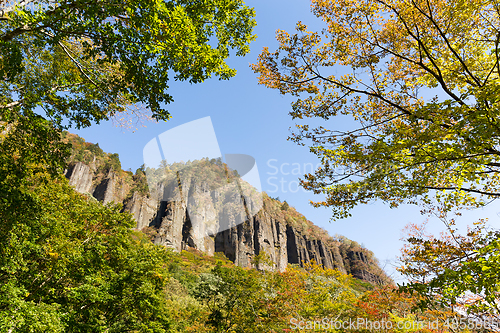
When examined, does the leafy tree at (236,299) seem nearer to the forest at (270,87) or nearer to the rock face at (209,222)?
the forest at (270,87)

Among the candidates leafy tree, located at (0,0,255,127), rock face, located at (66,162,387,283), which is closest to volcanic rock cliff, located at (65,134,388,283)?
rock face, located at (66,162,387,283)

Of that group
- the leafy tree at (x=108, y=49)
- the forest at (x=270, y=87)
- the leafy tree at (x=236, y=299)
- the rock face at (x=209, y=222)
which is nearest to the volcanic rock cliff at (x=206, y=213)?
the rock face at (x=209, y=222)

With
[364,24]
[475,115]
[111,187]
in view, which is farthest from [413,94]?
[111,187]

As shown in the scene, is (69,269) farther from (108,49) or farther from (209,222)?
(209,222)

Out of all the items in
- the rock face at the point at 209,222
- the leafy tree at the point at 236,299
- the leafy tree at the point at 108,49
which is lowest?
the leafy tree at the point at 236,299

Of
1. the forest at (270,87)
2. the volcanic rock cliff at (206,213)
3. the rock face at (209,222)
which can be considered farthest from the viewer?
the volcanic rock cliff at (206,213)

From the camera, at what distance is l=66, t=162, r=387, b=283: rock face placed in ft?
165

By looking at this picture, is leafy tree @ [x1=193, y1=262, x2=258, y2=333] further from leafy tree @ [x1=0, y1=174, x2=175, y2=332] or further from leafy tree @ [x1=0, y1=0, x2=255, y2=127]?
leafy tree @ [x1=0, y1=0, x2=255, y2=127]

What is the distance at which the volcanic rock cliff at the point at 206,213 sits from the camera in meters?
50.9

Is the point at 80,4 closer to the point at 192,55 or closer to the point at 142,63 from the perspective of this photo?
the point at 142,63

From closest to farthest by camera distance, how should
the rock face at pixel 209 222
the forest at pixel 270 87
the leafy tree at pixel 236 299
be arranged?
the forest at pixel 270 87 → the leafy tree at pixel 236 299 → the rock face at pixel 209 222

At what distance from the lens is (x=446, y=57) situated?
5328mm

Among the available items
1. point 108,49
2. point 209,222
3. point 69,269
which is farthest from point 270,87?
point 209,222

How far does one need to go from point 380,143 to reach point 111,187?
5573 cm
